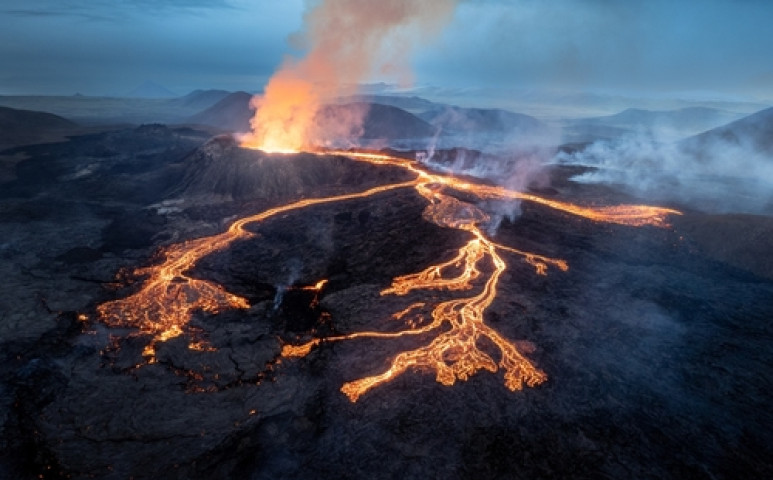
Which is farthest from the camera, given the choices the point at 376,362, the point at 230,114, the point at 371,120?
the point at 230,114

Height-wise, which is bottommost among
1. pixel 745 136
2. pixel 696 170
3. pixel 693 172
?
pixel 693 172

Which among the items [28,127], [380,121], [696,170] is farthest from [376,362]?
[380,121]

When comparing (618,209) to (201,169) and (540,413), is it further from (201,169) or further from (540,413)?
(201,169)

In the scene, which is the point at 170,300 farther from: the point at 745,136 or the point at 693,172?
the point at 745,136

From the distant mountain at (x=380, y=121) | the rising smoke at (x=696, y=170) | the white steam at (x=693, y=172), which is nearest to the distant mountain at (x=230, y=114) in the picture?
the distant mountain at (x=380, y=121)

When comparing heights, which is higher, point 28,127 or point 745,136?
point 745,136

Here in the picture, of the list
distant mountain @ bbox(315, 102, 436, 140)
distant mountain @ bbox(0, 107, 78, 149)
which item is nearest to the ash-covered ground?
distant mountain @ bbox(0, 107, 78, 149)

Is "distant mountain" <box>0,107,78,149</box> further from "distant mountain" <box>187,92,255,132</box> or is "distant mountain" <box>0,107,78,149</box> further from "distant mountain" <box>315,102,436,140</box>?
"distant mountain" <box>315,102,436,140</box>
